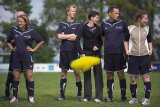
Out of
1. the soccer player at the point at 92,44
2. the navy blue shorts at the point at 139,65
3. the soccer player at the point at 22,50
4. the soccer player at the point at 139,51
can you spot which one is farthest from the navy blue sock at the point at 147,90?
the soccer player at the point at 22,50

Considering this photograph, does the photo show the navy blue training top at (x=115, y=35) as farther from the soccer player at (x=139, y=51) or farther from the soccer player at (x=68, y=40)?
the soccer player at (x=68, y=40)

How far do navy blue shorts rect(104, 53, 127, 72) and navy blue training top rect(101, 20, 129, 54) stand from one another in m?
0.11

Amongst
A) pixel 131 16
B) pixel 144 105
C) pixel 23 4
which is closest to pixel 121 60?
pixel 144 105

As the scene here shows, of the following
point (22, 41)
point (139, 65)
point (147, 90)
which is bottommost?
point (147, 90)

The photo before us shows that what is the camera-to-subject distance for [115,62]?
11.6m

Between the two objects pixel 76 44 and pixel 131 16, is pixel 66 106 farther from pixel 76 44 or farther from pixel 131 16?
pixel 131 16

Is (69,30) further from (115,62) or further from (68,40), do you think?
(115,62)

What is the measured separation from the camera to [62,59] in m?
12.1

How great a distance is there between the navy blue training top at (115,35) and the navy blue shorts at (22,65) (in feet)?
6.77

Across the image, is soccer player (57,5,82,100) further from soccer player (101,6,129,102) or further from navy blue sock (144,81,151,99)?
navy blue sock (144,81,151,99)

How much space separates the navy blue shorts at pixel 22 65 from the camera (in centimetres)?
1137

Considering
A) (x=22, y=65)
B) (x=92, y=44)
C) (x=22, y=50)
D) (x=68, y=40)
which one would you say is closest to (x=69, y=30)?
(x=68, y=40)

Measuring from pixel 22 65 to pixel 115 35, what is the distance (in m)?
2.50

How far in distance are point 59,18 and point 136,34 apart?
52.1 metres
